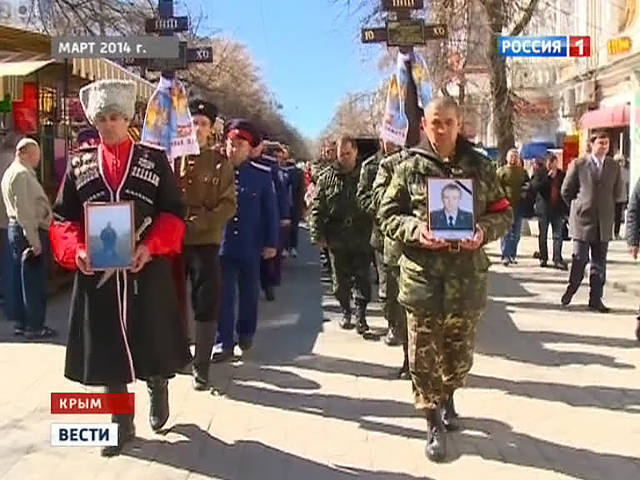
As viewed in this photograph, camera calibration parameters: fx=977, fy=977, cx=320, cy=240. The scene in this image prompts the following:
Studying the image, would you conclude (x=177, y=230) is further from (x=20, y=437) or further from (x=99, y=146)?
(x=20, y=437)

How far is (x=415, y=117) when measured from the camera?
884 centimetres

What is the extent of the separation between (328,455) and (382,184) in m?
1.60

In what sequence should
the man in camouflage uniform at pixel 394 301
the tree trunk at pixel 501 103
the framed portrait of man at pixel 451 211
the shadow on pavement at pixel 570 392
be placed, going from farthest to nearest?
the tree trunk at pixel 501 103 < the man in camouflage uniform at pixel 394 301 < the shadow on pavement at pixel 570 392 < the framed portrait of man at pixel 451 211

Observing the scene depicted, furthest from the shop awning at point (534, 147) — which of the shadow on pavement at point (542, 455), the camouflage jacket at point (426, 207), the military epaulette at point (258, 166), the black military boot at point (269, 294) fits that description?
the camouflage jacket at point (426, 207)

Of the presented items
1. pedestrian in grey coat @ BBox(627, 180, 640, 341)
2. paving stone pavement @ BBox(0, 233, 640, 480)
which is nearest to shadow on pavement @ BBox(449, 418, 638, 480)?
paving stone pavement @ BBox(0, 233, 640, 480)

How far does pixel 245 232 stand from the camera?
25.0ft

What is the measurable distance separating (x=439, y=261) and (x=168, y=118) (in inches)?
161

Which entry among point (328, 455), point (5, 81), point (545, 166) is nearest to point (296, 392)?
point (328, 455)

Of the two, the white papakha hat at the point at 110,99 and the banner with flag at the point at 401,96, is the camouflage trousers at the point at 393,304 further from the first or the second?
the white papakha hat at the point at 110,99

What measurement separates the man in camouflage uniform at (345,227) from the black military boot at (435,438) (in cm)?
369

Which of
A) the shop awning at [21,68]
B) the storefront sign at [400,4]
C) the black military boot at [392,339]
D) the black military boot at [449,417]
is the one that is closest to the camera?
the black military boot at [449,417]

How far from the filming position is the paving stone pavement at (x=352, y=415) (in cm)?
518

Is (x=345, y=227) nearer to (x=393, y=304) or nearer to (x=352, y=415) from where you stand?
(x=393, y=304)

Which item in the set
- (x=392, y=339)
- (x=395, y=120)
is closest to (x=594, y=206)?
(x=395, y=120)
